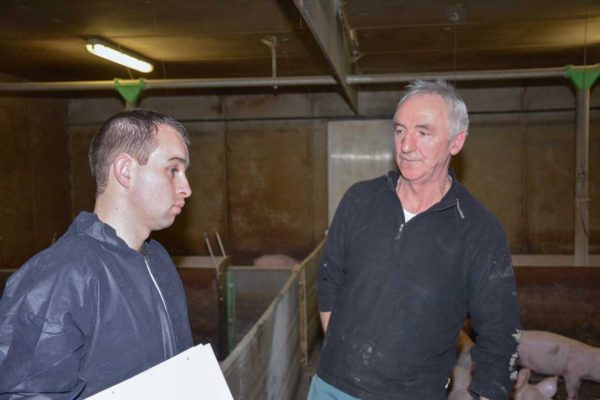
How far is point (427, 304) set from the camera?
179 cm

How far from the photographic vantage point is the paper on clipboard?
3.56 feet

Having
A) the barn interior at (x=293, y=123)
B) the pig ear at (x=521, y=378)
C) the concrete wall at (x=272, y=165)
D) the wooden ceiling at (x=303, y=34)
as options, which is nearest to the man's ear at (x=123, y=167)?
the wooden ceiling at (x=303, y=34)

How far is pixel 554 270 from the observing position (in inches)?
191

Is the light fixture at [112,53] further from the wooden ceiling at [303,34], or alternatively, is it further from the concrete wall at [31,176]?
the concrete wall at [31,176]

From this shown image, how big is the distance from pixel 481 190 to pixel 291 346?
219 inches

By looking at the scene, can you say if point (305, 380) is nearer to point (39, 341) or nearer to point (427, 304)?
point (427, 304)

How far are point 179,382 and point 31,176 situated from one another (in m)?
8.07

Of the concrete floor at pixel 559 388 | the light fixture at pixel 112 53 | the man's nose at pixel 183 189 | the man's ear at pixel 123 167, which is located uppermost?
the light fixture at pixel 112 53

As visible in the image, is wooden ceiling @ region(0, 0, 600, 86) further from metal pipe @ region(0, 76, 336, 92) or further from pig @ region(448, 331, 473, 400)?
pig @ region(448, 331, 473, 400)

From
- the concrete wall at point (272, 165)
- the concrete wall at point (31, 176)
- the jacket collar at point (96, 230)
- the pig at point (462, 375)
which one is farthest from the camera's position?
the concrete wall at point (272, 165)

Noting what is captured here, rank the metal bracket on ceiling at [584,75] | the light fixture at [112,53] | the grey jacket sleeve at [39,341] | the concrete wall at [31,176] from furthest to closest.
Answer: the concrete wall at [31,176]
the light fixture at [112,53]
the metal bracket on ceiling at [584,75]
the grey jacket sleeve at [39,341]

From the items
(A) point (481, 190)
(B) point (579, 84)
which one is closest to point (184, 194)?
(B) point (579, 84)

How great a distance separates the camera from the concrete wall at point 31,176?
7.48 meters

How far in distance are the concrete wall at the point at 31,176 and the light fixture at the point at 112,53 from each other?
8.59 feet
